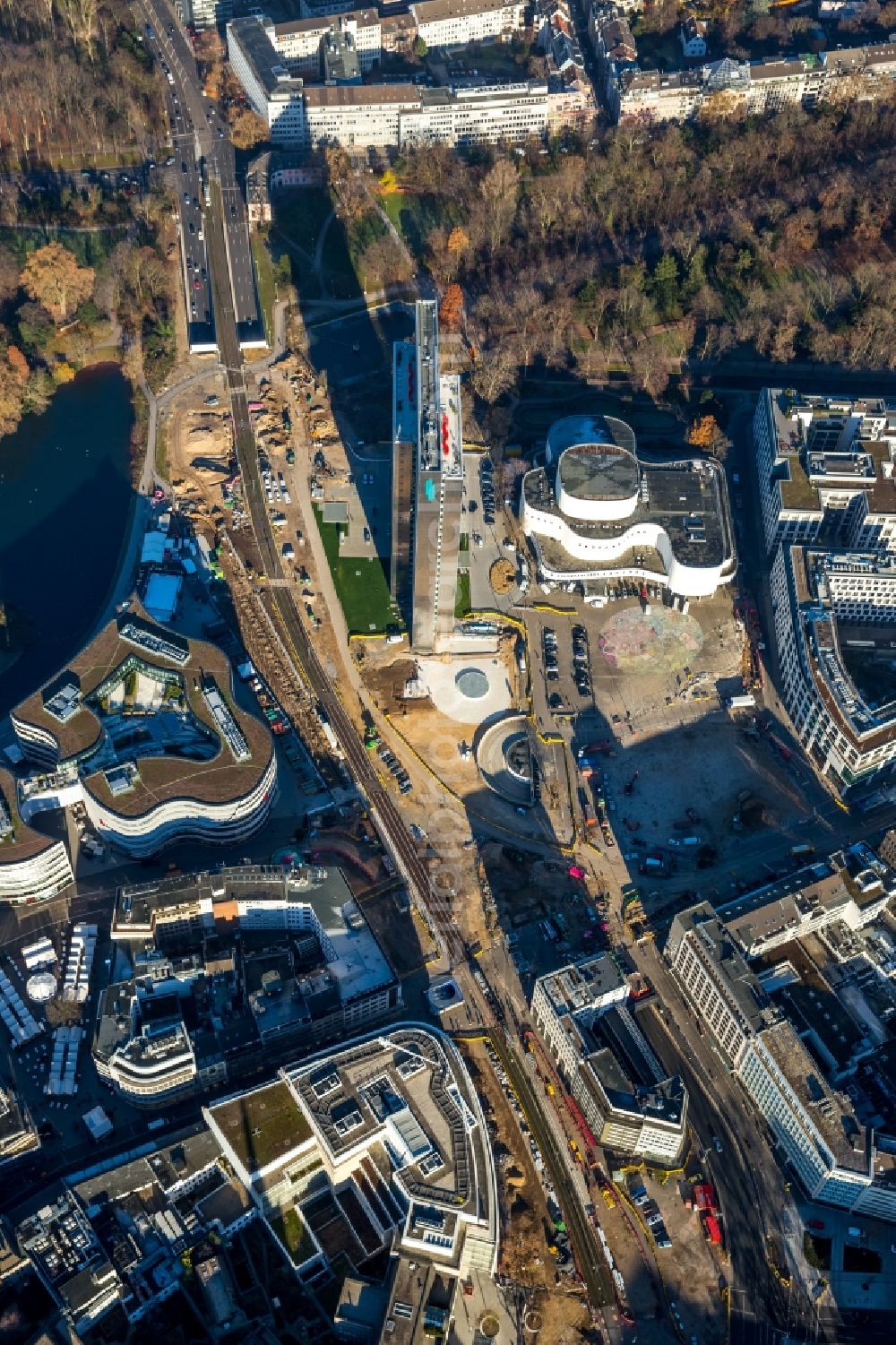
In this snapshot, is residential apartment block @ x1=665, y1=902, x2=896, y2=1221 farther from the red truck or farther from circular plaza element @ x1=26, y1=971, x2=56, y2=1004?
circular plaza element @ x1=26, y1=971, x2=56, y2=1004

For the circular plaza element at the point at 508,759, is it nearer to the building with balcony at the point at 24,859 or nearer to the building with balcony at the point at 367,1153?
the building with balcony at the point at 367,1153

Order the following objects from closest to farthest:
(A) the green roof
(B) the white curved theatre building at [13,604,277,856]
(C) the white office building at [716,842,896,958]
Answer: (A) the green roof < (C) the white office building at [716,842,896,958] < (B) the white curved theatre building at [13,604,277,856]

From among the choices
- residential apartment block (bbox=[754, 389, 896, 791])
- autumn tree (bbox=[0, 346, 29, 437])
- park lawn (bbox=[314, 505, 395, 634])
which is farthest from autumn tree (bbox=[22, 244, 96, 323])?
residential apartment block (bbox=[754, 389, 896, 791])

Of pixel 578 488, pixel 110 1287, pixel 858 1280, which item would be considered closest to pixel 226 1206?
pixel 110 1287

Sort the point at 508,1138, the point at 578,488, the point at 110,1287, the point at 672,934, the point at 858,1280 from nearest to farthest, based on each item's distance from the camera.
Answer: the point at 110,1287 < the point at 858,1280 < the point at 508,1138 < the point at 672,934 < the point at 578,488

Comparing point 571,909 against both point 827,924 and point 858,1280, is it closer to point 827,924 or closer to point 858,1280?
point 827,924

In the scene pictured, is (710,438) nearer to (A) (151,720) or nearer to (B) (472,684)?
(B) (472,684)

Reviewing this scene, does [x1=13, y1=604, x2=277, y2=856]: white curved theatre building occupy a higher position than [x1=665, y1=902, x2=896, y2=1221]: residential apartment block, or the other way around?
[x1=13, y1=604, x2=277, y2=856]: white curved theatre building
